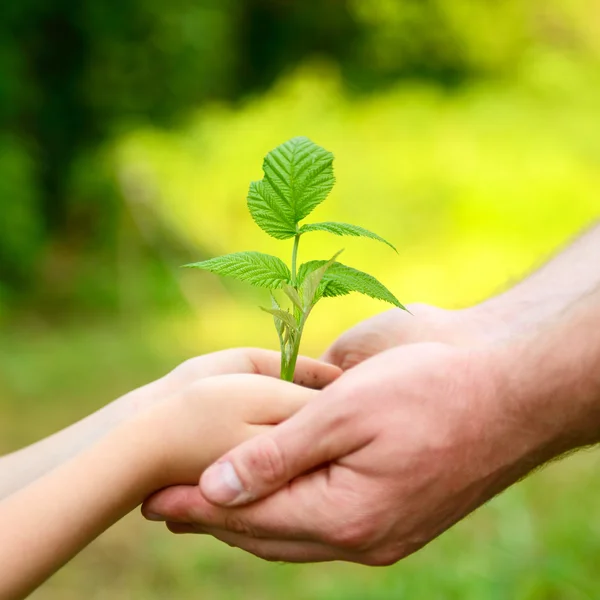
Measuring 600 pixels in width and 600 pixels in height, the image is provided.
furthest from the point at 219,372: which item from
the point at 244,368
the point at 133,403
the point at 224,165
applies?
the point at 224,165

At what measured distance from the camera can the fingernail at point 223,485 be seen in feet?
3.90

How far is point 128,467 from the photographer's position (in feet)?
3.93

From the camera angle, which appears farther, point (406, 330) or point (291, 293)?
point (406, 330)

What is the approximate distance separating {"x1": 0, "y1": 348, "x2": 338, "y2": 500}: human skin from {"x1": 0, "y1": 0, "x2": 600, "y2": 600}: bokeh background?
2282 mm

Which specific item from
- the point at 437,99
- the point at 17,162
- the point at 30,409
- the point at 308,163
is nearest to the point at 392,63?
the point at 437,99

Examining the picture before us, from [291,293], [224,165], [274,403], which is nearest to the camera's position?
[291,293]

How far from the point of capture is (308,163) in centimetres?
119

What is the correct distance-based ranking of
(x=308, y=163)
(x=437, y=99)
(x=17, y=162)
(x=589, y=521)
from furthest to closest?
(x=437, y=99) < (x=17, y=162) < (x=589, y=521) < (x=308, y=163)

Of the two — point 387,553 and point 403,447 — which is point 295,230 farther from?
point 387,553

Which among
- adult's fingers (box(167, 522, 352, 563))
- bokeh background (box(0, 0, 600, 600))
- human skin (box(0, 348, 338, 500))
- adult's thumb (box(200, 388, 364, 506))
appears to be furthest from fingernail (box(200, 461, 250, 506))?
bokeh background (box(0, 0, 600, 600))

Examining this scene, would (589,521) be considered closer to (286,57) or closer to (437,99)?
(437,99)

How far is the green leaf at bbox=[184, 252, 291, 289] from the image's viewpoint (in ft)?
3.74

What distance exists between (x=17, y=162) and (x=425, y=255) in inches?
77.1

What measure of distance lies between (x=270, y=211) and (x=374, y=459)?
35cm
